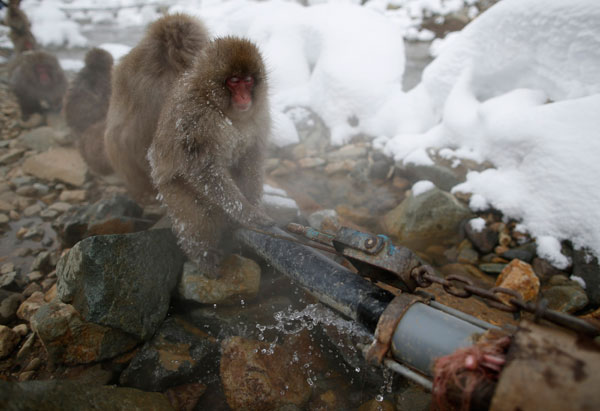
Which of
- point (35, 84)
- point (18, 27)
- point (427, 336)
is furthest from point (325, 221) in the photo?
point (18, 27)

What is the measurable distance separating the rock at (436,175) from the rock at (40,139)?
4090 millimetres

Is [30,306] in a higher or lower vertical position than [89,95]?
lower

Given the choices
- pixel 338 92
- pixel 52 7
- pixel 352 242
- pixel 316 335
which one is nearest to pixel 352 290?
pixel 352 242

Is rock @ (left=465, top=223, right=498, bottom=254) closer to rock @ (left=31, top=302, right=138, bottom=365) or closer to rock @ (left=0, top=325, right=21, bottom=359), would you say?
rock @ (left=31, top=302, right=138, bottom=365)

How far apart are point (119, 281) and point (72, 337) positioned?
1.23 ft

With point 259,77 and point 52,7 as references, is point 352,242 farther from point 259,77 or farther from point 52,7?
point 52,7

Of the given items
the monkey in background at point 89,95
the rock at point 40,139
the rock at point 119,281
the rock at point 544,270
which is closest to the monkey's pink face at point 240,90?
the rock at point 119,281

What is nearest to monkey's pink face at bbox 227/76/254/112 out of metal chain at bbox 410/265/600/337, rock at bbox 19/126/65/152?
metal chain at bbox 410/265/600/337

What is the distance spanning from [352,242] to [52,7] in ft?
47.1

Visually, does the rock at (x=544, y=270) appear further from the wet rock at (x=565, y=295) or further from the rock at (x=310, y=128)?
the rock at (x=310, y=128)

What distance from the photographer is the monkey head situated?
1.73m

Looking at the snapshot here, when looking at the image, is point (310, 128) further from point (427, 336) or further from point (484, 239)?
point (427, 336)

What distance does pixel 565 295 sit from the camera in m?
2.11

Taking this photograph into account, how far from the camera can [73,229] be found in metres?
2.37
